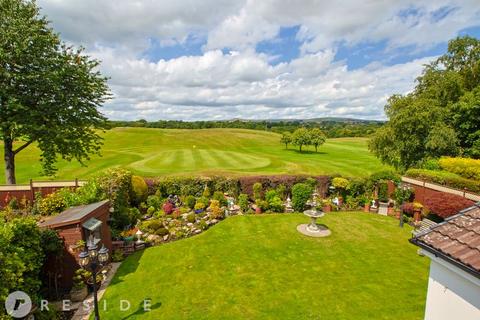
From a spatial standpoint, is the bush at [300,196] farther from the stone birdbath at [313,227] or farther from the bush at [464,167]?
the bush at [464,167]

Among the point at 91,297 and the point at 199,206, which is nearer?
the point at 91,297

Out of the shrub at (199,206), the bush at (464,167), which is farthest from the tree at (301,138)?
the shrub at (199,206)

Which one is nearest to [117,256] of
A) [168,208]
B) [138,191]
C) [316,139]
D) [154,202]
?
[168,208]

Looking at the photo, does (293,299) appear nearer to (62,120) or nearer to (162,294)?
(162,294)

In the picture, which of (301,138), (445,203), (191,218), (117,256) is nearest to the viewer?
(117,256)

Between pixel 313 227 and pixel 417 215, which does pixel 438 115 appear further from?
pixel 313 227
